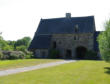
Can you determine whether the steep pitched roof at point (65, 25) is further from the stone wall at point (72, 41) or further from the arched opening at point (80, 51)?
the arched opening at point (80, 51)

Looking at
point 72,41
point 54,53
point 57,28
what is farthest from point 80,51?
point 57,28

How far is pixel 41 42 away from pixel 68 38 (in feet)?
21.4

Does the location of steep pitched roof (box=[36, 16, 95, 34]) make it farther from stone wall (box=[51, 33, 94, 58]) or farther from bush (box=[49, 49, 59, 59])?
bush (box=[49, 49, 59, 59])

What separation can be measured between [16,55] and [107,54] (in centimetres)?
1883

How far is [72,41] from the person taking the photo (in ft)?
146

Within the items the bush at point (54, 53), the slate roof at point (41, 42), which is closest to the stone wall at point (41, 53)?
the slate roof at point (41, 42)

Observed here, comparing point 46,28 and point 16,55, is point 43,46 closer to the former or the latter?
point 46,28

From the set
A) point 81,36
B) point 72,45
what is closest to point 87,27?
point 81,36

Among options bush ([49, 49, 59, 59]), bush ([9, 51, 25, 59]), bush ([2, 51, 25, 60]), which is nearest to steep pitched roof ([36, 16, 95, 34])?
bush ([49, 49, 59, 59])

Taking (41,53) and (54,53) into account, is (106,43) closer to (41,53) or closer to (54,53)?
(54,53)

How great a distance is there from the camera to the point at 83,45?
143 feet

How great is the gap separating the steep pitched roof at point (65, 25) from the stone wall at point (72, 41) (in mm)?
1006

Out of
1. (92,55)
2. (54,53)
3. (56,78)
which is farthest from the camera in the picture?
(54,53)

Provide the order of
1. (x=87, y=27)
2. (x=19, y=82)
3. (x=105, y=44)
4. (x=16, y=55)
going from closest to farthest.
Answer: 1. (x=19, y=82)
2. (x=105, y=44)
3. (x=16, y=55)
4. (x=87, y=27)
